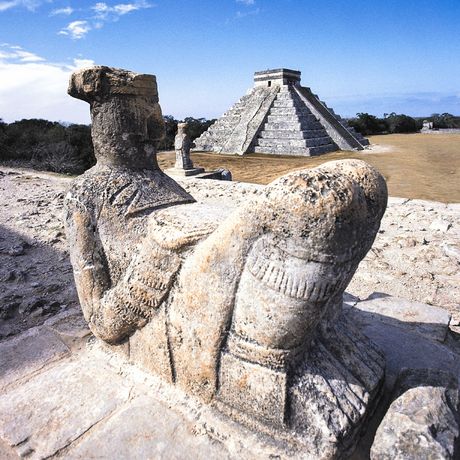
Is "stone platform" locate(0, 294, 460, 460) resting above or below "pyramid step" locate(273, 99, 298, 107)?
below

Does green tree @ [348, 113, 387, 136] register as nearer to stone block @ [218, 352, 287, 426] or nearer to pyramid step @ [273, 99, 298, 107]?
pyramid step @ [273, 99, 298, 107]

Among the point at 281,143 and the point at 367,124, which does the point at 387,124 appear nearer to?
the point at 367,124

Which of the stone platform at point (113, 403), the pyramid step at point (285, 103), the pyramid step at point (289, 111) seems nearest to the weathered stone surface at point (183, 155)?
the stone platform at point (113, 403)

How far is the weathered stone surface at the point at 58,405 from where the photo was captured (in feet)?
6.43

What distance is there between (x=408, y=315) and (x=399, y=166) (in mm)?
11972

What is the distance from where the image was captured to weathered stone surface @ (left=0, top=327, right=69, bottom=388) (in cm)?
250

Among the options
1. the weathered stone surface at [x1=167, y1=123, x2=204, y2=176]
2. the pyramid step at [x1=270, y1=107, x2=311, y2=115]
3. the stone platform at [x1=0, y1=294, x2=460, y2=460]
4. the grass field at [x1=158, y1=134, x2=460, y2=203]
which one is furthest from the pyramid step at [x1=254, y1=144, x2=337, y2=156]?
the stone platform at [x1=0, y1=294, x2=460, y2=460]

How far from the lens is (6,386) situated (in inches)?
93.6


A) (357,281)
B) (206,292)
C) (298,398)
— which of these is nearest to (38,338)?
(206,292)

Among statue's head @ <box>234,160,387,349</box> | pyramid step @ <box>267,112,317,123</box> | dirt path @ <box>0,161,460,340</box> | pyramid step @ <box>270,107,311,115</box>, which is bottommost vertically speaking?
dirt path @ <box>0,161,460,340</box>

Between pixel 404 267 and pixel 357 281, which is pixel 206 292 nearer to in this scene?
pixel 357 281

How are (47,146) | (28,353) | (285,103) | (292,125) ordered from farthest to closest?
(285,103) < (292,125) < (47,146) < (28,353)

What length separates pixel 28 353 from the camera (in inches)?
106

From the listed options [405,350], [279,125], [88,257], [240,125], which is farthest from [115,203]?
[240,125]
